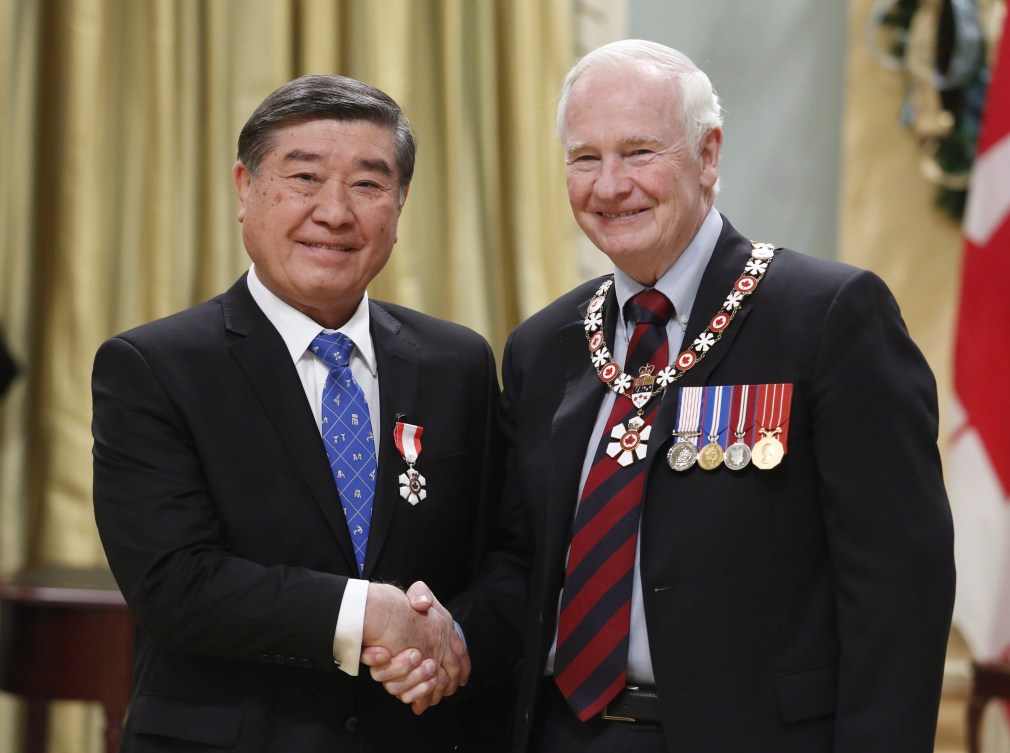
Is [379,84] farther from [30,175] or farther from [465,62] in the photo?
[30,175]

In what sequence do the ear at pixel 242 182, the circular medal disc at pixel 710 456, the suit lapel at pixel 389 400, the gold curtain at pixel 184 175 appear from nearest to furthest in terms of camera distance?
the circular medal disc at pixel 710 456 < the suit lapel at pixel 389 400 < the ear at pixel 242 182 < the gold curtain at pixel 184 175

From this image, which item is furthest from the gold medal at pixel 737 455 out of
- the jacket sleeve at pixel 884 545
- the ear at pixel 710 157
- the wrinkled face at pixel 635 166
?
the ear at pixel 710 157

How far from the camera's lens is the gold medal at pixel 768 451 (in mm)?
1855

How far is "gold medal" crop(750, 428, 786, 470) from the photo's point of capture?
73.0 inches

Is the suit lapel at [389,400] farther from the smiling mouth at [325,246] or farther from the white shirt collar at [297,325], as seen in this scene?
the smiling mouth at [325,246]

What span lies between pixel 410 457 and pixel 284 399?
23 cm

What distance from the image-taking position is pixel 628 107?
201cm

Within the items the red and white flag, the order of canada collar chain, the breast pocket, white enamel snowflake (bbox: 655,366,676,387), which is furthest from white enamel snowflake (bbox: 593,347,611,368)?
the red and white flag

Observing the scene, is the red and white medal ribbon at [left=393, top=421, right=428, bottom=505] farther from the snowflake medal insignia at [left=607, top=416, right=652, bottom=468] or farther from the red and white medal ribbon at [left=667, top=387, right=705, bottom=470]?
the red and white medal ribbon at [left=667, top=387, right=705, bottom=470]

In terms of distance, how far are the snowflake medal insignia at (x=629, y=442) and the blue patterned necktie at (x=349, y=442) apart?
16.5 inches

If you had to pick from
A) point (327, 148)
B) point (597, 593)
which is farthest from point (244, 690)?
point (327, 148)

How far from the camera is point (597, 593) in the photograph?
6.38 ft

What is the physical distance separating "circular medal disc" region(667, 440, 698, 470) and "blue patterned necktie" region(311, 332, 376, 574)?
51cm

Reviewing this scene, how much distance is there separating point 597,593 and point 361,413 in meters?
0.52
